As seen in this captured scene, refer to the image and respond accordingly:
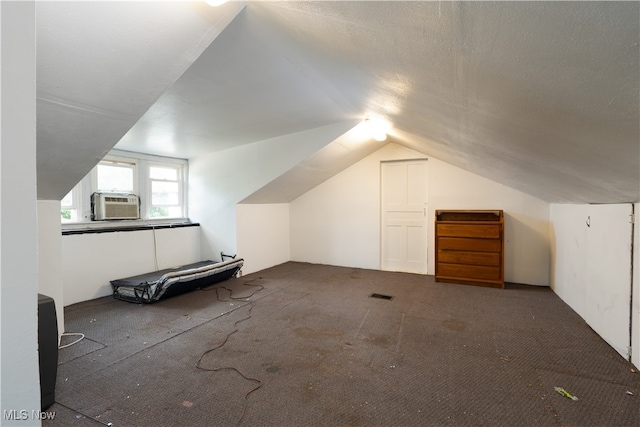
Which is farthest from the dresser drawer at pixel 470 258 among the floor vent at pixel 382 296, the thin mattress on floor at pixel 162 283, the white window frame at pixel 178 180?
the white window frame at pixel 178 180

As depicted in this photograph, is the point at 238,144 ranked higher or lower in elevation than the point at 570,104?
higher

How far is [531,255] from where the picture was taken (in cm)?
434

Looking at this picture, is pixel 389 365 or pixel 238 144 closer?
pixel 389 365

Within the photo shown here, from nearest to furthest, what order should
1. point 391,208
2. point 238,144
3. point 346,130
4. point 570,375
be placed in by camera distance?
point 570,375, point 346,130, point 238,144, point 391,208

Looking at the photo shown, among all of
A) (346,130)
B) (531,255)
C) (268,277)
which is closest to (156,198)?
(268,277)

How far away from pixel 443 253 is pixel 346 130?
2400 mm

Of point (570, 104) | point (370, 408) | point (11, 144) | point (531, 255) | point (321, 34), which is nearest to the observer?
point (11, 144)

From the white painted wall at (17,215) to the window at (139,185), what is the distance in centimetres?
406

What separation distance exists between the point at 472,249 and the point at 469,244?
0.09 m

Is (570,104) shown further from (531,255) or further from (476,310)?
(531,255)

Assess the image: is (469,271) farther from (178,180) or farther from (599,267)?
(178,180)

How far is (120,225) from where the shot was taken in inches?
171

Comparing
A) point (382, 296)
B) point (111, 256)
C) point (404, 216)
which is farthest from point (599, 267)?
point (111, 256)

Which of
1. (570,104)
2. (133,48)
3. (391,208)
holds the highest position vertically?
(133,48)
